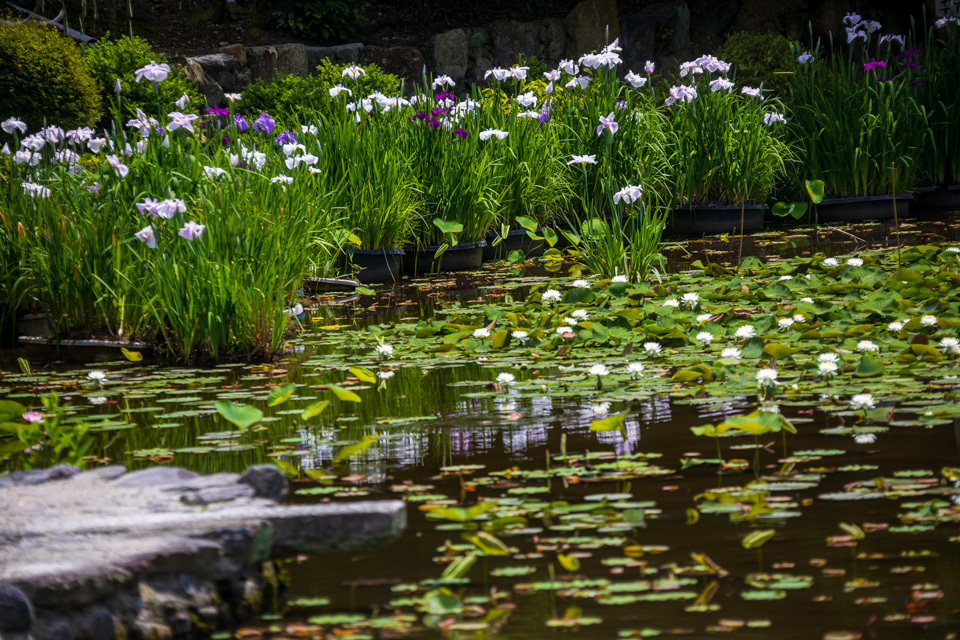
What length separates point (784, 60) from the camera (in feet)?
36.2

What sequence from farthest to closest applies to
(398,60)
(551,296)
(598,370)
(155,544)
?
(398,60)
(551,296)
(598,370)
(155,544)

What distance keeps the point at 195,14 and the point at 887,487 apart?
40.8 ft

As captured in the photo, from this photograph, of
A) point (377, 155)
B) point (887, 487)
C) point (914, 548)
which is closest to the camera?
point (914, 548)

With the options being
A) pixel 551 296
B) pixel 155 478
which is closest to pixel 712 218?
pixel 551 296

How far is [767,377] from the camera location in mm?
2852

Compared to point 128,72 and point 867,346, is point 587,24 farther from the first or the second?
point 867,346

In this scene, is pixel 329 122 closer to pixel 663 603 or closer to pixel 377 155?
pixel 377 155

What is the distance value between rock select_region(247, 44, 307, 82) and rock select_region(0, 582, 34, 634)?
10131 mm

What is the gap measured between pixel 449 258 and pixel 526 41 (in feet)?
23.1

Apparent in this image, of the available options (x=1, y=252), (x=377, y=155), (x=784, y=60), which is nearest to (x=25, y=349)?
(x=1, y=252)

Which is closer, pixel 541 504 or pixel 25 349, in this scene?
pixel 541 504

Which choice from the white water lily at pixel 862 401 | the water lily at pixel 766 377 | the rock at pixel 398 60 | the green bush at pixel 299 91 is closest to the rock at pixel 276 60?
the rock at pixel 398 60

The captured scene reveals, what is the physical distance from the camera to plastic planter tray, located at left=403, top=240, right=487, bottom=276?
6539 mm

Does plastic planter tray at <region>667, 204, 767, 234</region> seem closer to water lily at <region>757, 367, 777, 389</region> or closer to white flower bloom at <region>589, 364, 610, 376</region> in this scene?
white flower bloom at <region>589, 364, 610, 376</region>
